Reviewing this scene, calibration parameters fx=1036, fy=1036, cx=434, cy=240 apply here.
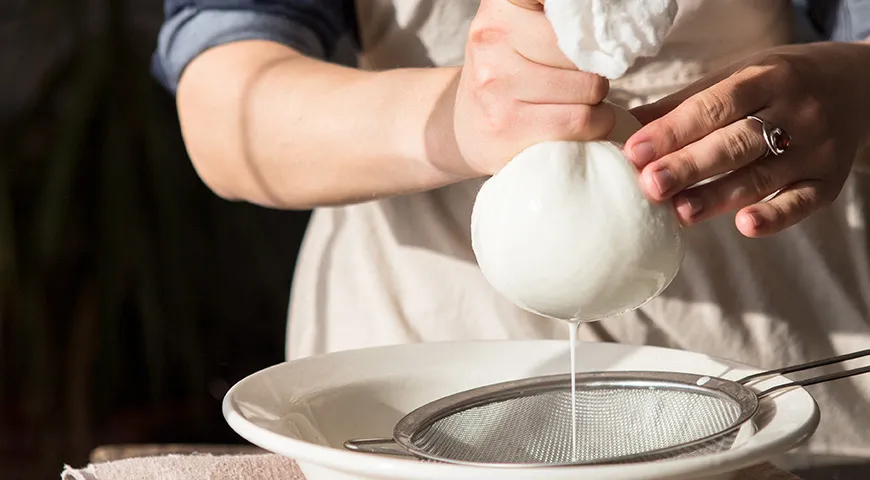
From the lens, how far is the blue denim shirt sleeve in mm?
857

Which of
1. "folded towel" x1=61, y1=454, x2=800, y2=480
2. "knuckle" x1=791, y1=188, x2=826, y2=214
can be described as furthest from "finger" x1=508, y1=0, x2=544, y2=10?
"folded towel" x1=61, y1=454, x2=800, y2=480

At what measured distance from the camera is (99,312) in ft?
5.59

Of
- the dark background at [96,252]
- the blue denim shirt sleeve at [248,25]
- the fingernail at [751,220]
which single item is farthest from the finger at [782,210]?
the dark background at [96,252]

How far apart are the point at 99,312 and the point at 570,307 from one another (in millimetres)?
1303

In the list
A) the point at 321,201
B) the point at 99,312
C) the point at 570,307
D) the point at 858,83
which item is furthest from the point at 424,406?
the point at 99,312

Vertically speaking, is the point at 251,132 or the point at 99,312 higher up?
the point at 251,132

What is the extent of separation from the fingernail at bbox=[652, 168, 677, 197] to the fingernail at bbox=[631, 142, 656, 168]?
0.5 inches

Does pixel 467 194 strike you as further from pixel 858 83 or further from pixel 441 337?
pixel 858 83

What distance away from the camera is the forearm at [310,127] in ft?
2.31

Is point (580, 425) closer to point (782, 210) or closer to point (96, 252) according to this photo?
point (782, 210)

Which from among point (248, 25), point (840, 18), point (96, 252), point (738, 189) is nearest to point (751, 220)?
point (738, 189)

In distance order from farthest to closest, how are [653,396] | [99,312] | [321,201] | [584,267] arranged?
[99,312]
[321,201]
[653,396]
[584,267]

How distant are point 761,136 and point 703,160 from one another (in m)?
0.06

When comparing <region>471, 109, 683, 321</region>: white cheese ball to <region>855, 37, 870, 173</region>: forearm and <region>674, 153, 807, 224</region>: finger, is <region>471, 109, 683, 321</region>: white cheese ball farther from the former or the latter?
<region>855, 37, 870, 173</region>: forearm
